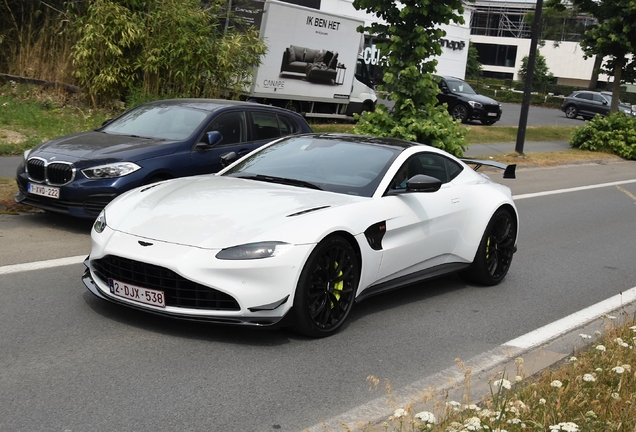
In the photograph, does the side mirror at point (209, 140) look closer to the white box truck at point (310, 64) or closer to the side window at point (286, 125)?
the side window at point (286, 125)

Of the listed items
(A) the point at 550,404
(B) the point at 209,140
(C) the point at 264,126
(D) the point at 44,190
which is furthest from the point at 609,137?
(A) the point at 550,404

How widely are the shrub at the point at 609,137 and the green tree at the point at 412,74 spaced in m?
10.2

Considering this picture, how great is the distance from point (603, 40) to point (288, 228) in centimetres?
2330

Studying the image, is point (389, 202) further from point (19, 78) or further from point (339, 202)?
point (19, 78)

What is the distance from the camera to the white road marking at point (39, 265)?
724 centimetres

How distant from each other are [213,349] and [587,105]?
43048 mm

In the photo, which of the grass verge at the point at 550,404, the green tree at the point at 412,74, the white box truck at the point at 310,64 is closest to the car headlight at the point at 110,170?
the grass verge at the point at 550,404

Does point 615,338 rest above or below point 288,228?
below

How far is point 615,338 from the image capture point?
5.84 m

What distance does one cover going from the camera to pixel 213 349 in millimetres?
5555

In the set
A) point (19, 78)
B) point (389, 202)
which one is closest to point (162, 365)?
point (389, 202)

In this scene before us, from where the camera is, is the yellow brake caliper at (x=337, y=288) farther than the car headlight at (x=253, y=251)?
Yes

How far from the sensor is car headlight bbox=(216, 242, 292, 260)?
5453 mm

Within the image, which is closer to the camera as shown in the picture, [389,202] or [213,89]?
[389,202]
